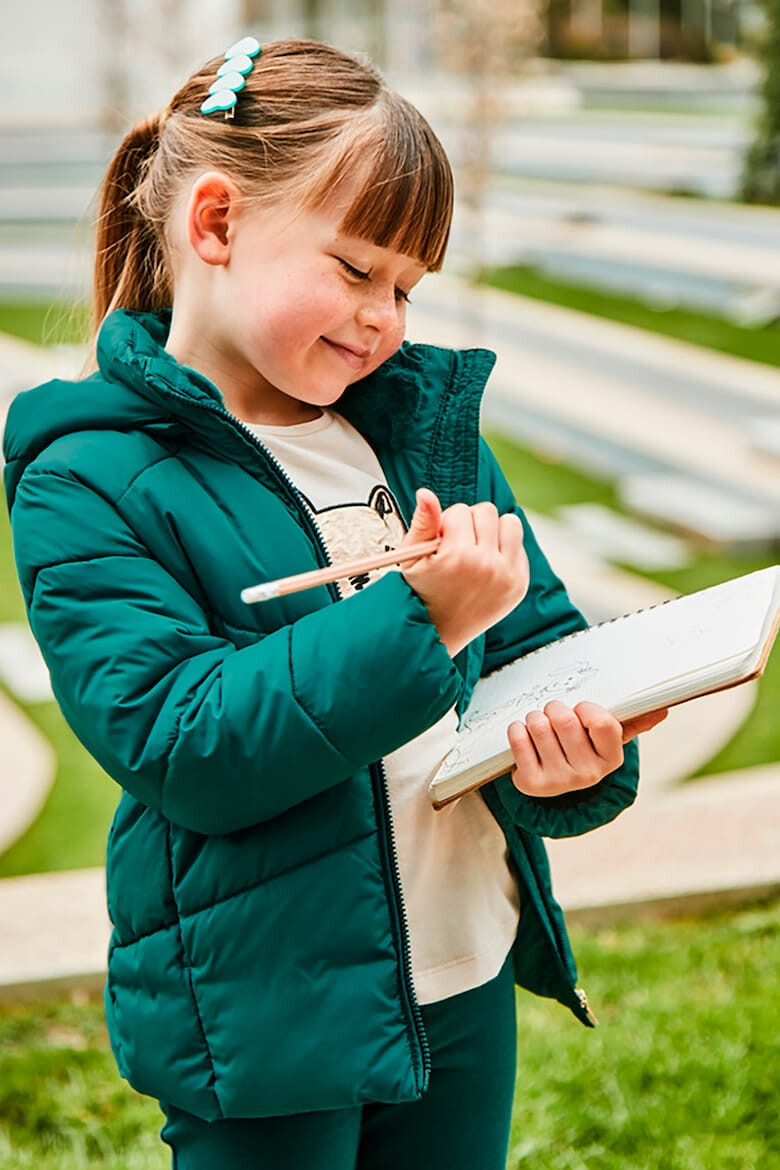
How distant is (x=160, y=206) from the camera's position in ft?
3.84

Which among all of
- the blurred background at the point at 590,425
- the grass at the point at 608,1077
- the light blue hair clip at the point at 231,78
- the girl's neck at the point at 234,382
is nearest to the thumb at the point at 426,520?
the girl's neck at the point at 234,382

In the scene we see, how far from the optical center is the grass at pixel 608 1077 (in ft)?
6.27

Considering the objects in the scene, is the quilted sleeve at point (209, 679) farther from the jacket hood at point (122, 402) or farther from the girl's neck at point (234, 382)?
the girl's neck at point (234, 382)

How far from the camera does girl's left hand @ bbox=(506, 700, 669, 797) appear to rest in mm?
1018

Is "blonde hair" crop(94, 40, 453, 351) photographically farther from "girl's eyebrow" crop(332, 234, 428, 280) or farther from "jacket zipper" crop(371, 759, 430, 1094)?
"jacket zipper" crop(371, 759, 430, 1094)

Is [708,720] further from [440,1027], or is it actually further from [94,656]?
[94,656]

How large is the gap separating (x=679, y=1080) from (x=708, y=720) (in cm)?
166

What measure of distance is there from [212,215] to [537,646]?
18.0 inches

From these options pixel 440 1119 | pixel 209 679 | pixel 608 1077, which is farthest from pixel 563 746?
pixel 608 1077

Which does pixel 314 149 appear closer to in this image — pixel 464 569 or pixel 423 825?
pixel 464 569

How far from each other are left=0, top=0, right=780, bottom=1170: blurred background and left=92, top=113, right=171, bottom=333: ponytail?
0.07 meters

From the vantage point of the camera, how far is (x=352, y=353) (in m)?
1.11

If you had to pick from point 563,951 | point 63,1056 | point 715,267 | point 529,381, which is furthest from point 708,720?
point 715,267

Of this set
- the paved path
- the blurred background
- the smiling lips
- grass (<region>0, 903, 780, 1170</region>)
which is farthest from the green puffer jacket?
the paved path
